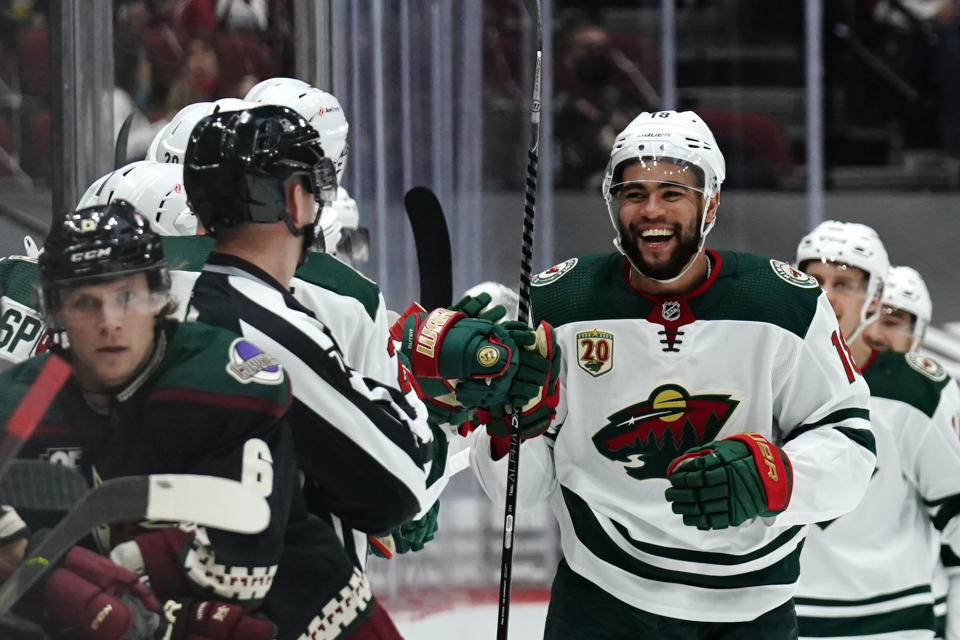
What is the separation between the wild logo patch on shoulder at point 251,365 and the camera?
4.76 ft

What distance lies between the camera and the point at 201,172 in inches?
60.4

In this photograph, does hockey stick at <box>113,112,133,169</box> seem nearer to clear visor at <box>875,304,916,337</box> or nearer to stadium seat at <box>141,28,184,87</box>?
stadium seat at <box>141,28,184,87</box>

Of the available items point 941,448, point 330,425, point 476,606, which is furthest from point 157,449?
point 476,606

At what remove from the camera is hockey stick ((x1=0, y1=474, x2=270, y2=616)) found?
1.38m

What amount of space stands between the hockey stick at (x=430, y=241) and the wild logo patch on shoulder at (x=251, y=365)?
67 cm

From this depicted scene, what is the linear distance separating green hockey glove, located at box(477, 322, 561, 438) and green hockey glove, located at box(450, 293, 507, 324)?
18 millimetres

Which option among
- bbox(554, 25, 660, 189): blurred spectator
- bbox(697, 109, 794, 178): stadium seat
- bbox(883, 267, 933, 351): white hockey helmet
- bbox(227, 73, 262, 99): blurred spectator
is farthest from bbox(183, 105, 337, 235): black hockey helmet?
bbox(697, 109, 794, 178): stadium seat

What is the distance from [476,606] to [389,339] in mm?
2251

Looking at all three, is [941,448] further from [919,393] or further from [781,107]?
[781,107]

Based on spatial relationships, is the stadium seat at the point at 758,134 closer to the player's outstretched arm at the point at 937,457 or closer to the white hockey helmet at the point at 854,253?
the white hockey helmet at the point at 854,253

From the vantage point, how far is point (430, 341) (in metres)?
1.89

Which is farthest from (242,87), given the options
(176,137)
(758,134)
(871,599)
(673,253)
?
(758,134)

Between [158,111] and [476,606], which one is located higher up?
[158,111]

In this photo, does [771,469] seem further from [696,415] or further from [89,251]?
[89,251]
